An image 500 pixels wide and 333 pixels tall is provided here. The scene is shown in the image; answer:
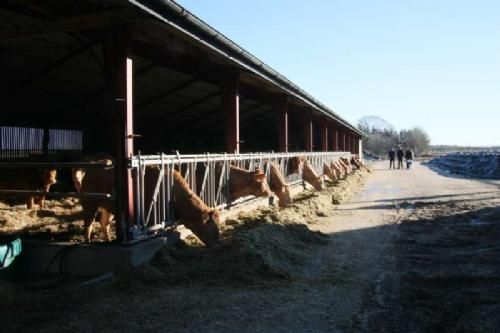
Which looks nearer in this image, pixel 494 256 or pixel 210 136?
pixel 494 256

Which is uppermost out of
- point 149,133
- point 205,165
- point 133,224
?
point 149,133

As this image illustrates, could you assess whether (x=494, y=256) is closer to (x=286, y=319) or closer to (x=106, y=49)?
(x=286, y=319)

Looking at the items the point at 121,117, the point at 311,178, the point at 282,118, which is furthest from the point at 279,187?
the point at 121,117

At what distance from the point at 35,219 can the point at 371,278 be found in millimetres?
6762

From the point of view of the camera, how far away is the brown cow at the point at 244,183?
36.5 feet

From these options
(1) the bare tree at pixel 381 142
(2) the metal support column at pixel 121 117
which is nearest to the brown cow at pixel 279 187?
(2) the metal support column at pixel 121 117

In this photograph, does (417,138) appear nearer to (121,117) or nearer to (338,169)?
(338,169)

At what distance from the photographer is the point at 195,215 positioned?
796cm

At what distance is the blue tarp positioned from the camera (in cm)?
643

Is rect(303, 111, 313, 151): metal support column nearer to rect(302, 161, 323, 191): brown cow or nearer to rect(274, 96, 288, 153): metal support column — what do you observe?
rect(274, 96, 288, 153): metal support column

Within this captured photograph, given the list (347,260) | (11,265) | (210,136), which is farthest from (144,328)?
(210,136)

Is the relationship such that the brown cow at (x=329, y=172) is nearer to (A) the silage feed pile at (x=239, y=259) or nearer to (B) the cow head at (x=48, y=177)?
(B) the cow head at (x=48, y=177)

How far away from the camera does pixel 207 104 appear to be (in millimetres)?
19391

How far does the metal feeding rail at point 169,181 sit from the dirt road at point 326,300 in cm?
160
